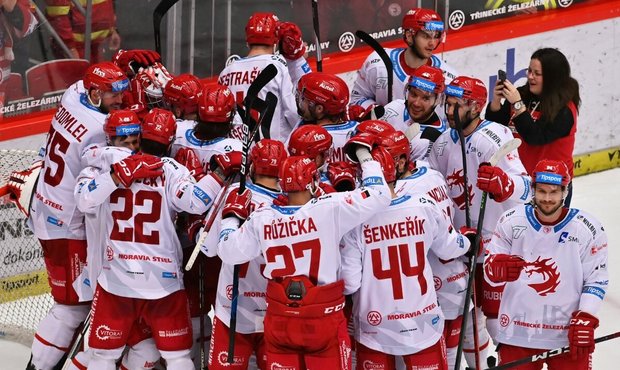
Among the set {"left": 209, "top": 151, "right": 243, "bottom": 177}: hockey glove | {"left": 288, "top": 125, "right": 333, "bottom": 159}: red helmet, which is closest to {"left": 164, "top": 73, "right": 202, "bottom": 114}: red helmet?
{"left": 209, "top": 151, "right": 243, "bottom": 177}: hockey glove

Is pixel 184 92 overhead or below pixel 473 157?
overhead

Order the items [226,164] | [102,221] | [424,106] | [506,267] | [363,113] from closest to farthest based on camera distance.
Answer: [506,267] < [226,164] < [102,221] < [424,106] < [363,113]

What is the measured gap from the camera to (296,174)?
A: 17.4ft

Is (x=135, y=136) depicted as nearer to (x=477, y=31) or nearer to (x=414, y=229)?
(x=414, y=229)

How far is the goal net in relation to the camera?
7367 millimetres

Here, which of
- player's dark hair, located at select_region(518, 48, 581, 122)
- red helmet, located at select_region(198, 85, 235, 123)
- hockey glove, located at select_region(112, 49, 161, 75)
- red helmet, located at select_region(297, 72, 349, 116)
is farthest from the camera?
player's dark hair, located at select_region(518, 48, 581, 122)

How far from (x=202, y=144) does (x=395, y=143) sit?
1.02m

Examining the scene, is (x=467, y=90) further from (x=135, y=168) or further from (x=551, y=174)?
(x=135, y=168)

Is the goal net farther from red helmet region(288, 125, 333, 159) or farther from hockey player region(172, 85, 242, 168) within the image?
red helmet region(288, 125, 333, 159)

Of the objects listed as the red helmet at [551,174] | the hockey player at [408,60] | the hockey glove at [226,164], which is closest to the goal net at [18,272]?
the hockey glove at [226,164]

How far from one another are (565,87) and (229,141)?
200 centimetres

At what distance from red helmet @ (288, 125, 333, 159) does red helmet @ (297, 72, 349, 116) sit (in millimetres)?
489

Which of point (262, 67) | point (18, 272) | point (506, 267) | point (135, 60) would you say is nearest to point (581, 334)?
point (506, 267)

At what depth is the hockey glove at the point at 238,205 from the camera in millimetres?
5527
